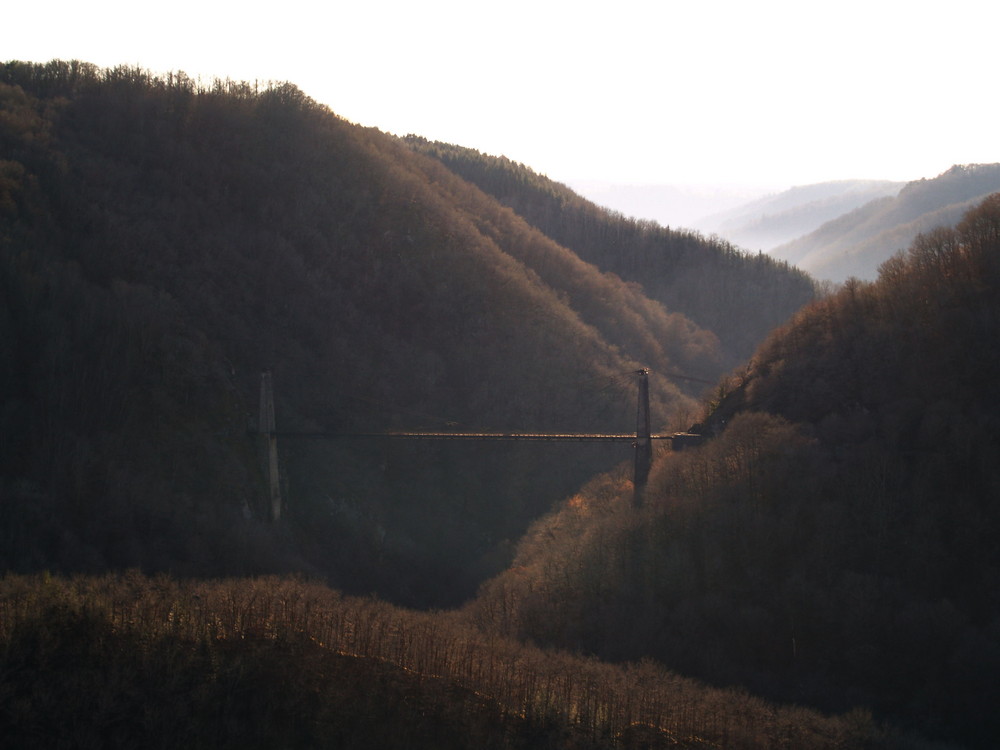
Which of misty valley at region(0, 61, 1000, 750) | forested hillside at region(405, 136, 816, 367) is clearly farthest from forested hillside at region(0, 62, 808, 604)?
forested hillside at region(405, 136, 816, 367)

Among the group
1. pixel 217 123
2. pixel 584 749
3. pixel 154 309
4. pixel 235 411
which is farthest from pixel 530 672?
pixel 217 123

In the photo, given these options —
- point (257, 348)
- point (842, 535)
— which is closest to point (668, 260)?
point (257, 348)

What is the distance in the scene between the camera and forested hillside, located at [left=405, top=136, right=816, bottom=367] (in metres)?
93.5

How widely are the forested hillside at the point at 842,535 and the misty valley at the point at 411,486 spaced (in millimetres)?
101

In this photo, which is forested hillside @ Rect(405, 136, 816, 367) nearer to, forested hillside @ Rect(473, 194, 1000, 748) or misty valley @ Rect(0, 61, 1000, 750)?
misty valley @ Rect(0, 61, 1000, 750)

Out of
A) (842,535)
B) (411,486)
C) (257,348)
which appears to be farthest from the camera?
(411,486)

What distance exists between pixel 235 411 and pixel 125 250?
32.7 ft

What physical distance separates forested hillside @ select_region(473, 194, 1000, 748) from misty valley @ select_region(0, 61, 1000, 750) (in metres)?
Answer: 0.10

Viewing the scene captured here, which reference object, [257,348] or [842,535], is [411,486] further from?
[842,535]

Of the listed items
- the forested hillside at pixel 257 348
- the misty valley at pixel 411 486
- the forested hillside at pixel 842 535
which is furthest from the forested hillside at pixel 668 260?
the forested hillside at pixel 842 535

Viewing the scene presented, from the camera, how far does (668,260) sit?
101 metres

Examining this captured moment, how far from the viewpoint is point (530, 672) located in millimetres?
20906

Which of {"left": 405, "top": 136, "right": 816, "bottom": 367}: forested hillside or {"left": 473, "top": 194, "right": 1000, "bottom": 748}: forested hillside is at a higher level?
{"left": 405, "top": 136, "right": 816, "bottom": 367}: forested hillside

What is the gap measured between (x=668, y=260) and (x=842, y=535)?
78435 mm
